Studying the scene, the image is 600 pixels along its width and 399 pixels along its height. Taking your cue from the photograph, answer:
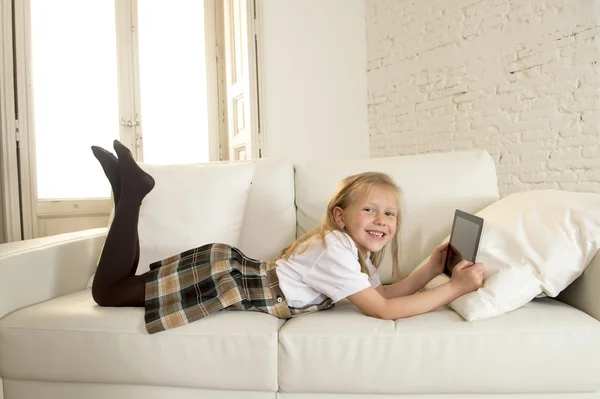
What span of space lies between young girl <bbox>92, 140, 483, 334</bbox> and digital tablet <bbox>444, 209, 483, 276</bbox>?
41 mm

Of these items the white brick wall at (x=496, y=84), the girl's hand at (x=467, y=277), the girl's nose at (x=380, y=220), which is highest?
the white brick wall at (x=496, y=84)

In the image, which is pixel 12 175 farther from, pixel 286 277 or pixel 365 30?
pixel 365 30

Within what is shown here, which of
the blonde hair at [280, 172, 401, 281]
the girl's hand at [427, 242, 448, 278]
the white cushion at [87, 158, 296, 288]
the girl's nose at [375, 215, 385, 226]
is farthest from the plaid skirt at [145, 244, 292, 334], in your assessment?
the girl's hand at [427, 242, 448, 278]

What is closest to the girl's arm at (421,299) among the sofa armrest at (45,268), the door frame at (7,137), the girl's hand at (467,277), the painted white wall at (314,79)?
the girl's hand at (467,277)

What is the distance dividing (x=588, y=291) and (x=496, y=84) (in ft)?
8.18

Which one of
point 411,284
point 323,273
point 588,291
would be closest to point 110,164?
point 323,273

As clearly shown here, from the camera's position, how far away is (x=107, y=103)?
3.12 meters

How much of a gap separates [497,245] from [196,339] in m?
0.86

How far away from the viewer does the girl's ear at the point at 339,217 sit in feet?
4.60

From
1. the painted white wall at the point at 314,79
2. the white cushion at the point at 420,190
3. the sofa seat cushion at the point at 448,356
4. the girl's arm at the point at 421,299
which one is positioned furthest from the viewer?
the painted white wall at the point at 314,79

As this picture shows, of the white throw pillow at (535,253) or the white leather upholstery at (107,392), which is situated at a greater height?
the white throw pillow at (535,253)

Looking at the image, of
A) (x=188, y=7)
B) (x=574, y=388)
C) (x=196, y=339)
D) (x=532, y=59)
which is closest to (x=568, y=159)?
(x=532, y=59)

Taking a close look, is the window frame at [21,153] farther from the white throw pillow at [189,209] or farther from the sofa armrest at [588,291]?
the sofa armrest at [588,291]

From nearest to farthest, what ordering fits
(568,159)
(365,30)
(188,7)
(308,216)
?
(308,216) → (568,159) → (188,7) → (365,30)
